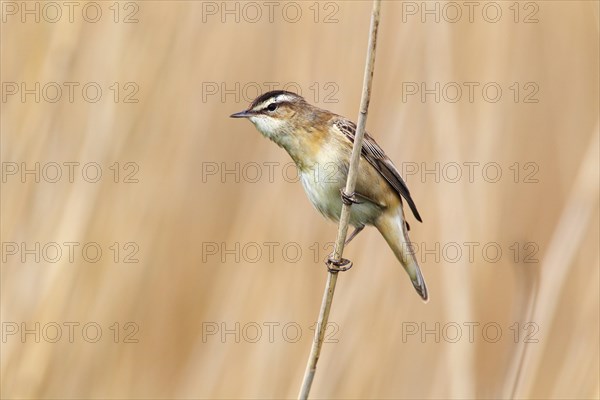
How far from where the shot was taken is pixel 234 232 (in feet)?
9.81

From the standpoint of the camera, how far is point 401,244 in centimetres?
283

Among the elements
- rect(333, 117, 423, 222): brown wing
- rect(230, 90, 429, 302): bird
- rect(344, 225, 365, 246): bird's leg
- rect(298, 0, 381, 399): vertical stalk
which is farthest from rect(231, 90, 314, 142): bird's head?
rect(298, 0, 381, 399): vertical stalk

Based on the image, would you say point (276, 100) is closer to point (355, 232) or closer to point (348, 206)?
point (355, 232)

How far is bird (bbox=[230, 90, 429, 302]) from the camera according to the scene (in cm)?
275

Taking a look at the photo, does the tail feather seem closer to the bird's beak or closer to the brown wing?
the brown wing

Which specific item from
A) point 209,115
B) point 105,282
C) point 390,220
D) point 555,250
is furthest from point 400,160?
point 105,282

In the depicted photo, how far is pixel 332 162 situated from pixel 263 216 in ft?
1.18

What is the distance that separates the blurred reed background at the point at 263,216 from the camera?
264cm

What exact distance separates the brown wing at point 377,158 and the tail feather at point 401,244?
12 centimetres

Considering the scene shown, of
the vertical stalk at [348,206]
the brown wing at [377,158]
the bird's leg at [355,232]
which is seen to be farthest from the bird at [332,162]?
the vertical stalk at [348,206]

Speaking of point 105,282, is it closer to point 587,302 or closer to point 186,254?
point 186,254

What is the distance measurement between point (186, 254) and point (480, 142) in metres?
1.36

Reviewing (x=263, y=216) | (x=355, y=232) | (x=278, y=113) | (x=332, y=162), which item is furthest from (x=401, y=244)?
(x=278, y=113)

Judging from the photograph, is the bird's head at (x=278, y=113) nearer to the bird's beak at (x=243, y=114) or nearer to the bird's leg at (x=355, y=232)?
the bird's beak at (x=243, y=114)
